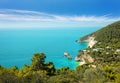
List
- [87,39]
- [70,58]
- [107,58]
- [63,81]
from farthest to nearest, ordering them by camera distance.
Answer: [87,39]
[70,58]
[107,58]
[63,81]

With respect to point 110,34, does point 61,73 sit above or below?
below

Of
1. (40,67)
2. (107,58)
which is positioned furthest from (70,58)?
(40,67)

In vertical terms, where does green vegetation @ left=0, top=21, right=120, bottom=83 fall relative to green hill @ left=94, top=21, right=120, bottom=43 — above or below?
below

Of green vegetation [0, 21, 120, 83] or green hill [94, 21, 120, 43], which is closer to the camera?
green vegetation [0, 21, 120, 83]

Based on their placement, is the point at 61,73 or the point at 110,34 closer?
the point at 61,73

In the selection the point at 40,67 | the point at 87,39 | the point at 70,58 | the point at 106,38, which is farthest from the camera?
the point at 87,39

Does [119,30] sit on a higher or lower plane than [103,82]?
higher

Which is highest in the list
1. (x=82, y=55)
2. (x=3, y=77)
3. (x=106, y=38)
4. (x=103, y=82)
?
(x=106, y=38)

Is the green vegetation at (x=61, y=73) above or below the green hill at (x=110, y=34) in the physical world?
below

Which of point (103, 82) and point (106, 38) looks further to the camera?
point (106, 38)

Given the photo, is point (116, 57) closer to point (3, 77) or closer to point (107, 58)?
point (107, 58)

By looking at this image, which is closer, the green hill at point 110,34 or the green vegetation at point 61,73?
the green vegetation at point 61,73
